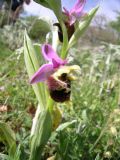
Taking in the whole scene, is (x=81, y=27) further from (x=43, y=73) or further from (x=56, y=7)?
(x=43, y=73)

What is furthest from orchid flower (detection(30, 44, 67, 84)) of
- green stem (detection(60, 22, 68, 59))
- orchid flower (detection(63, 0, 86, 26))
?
orchid flower (detection(63, 0, 86, 26))

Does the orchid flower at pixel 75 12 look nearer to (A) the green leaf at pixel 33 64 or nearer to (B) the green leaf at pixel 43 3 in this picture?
(B) the green leaf at pixel 43 3

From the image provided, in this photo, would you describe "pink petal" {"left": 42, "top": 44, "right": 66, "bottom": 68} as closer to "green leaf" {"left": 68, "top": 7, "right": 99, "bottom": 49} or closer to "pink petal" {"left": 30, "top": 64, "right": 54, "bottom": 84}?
"pink petal" {"left": 30, "top": 64, "right": 54, "bottom": 84}

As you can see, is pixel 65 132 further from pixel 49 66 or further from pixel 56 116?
pixel 49 66

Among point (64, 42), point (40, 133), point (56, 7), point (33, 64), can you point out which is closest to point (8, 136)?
point (40, 133)

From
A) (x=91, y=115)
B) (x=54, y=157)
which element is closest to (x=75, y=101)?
(x=91, y=115)

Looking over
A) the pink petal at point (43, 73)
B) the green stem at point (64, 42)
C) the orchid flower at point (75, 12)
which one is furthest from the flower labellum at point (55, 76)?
the orchid flower at point (75, 12)
